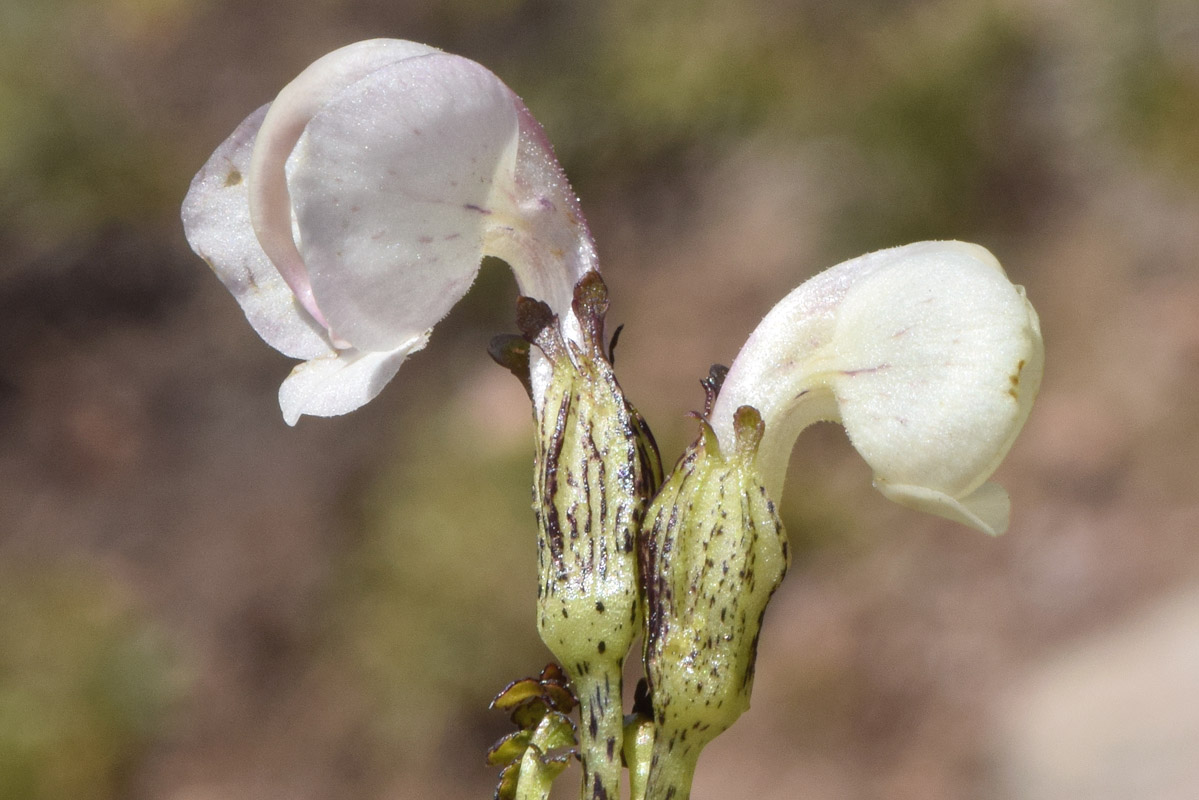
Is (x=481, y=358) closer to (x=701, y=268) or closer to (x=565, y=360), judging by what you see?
(x=701, y=268)

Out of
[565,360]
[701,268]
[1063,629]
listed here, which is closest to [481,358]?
[701,268]

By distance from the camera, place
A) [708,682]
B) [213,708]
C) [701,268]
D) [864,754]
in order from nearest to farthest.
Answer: [708,682] → [864,754] → [213,708] → [701,268]


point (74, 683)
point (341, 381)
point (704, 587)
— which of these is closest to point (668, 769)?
point (704, 587)

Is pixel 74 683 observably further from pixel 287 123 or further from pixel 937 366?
pixel 937 366

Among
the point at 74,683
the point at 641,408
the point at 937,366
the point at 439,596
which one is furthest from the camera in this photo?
the point at 641,408

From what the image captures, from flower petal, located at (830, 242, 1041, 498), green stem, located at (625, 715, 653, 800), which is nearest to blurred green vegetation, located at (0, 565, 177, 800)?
green stem, located at (625, 715, 653, 800)
